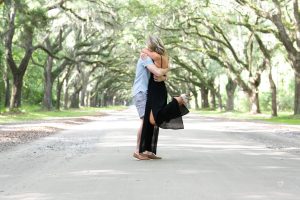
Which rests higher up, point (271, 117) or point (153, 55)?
point (153, 55)

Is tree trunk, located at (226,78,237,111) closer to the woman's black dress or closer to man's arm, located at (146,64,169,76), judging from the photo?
the woman's black dress

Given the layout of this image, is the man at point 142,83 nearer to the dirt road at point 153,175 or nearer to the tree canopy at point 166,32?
the dirt road at point 153,175

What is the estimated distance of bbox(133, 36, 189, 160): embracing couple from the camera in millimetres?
8539

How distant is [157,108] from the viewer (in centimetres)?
855

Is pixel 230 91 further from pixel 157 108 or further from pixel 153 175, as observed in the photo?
pixel 153 175

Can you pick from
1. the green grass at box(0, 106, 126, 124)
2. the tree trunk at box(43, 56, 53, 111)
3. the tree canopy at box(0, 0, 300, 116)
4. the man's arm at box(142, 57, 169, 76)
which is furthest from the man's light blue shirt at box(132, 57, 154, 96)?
the tree trunk at box(43, 56, 53, 111)

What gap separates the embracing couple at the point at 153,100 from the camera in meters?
8.54

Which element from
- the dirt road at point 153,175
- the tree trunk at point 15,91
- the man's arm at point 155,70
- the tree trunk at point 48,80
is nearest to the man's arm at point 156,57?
the man's arm at point 155,70

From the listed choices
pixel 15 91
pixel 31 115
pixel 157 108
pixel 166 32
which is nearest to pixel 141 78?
pixel 157 108

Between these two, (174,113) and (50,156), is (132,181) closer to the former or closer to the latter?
(174,113)

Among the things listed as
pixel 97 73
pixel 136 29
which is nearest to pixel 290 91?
pixel 97 73

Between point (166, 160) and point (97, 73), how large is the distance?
71.1 m

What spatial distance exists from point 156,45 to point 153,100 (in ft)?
2.88

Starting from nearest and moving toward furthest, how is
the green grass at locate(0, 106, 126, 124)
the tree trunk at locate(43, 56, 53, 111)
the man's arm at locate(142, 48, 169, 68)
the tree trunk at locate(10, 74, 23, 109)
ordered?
the man's arm at locate(142, 48, 169, 68) < the green grass at locate(0, 106, 126, 124) < the tree trunk at locate(10, 74, 23, 109) < the tree trunk at locate(43, 56, 53, 111)
